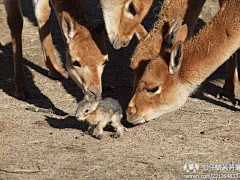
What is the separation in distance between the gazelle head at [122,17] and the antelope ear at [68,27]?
608 millimetres

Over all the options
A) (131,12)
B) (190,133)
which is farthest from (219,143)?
(131,12)

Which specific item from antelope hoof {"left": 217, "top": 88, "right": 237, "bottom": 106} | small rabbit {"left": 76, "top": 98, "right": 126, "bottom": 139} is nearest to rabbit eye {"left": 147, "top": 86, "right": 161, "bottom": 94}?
small rabbit {"left": 76, "top": 98, "right": 126, "bottom": 139}

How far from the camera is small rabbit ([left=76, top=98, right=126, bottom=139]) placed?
8.31m

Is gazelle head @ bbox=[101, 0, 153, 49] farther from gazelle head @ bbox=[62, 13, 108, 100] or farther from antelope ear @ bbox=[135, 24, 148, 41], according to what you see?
gazelle head @ bbox=[62, 13, 108, 100]

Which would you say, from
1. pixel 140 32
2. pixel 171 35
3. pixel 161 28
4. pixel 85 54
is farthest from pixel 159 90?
pixel 140 32

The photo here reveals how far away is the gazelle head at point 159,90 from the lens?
329 inches

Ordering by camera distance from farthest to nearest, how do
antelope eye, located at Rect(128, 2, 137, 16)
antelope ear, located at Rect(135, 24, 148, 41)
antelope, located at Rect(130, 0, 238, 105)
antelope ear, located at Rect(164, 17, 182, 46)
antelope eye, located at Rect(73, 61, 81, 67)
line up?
antelope eye, located at Rect(128, 2, 137, 16) → antelope ear, located at Rect(135, 24, 148, 41) → antelope eye, located at Rect(73, 61, 81, 67) → antelope, located at Rect(130, 0, 238, 105) → antelope ear, located at Rect(164, 17, 182, 46)

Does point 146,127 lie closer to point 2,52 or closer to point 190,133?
point 190,133

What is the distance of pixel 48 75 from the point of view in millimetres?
11047

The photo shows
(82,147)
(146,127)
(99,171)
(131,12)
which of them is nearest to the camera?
(99,171)

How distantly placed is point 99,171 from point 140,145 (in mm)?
940

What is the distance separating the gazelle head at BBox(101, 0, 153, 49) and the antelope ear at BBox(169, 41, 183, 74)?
164 centimetres

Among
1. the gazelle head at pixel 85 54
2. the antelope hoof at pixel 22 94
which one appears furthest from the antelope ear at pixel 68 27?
the antelope hoof at pixel 22 94

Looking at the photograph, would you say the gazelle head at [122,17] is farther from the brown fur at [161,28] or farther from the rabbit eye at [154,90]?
the rabbit eye at [154,90]
